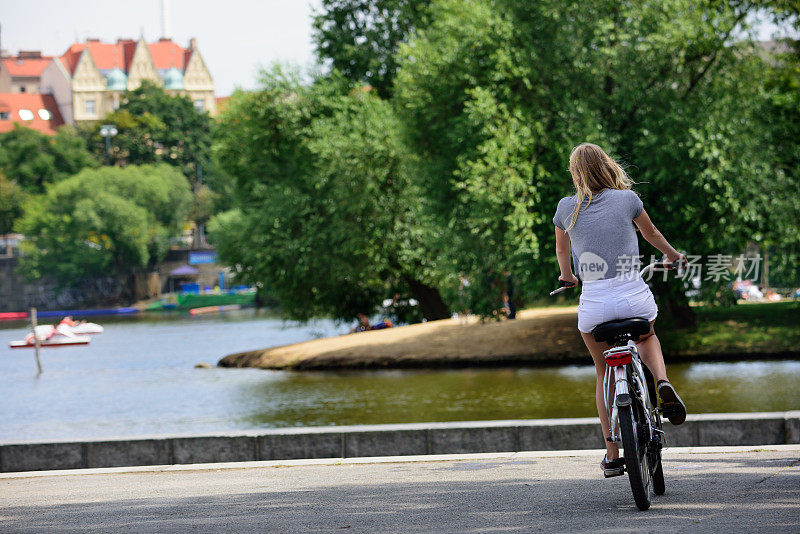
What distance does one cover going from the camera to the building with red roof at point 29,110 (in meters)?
131

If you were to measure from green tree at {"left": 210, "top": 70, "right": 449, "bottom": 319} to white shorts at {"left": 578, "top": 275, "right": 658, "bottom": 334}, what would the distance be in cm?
2544

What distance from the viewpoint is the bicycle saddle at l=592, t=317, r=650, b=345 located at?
5.71m

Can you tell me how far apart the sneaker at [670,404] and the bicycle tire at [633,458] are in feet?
1.15

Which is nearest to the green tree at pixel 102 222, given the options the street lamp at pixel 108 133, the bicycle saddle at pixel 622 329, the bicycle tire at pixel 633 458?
the street lamp at pixel 108 133

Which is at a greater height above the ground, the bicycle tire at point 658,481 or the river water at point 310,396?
the bicycle tire at point 658,481

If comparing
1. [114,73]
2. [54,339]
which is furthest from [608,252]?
[114,73]

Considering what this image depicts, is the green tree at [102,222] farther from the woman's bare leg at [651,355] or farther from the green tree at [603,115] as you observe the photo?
the woman's bare leg at [651,355]

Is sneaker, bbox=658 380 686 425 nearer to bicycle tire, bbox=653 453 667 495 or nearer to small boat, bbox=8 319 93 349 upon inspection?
bicycle tire, bbox=653 453 667 495

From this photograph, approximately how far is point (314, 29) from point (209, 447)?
3164 centimetres

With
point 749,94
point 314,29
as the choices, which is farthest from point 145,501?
point 314,29

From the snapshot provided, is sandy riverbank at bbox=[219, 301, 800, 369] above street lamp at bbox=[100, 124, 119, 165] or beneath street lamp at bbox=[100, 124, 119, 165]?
beneath

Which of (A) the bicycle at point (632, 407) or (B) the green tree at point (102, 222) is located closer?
(A) the bicycle at point (632, 407)

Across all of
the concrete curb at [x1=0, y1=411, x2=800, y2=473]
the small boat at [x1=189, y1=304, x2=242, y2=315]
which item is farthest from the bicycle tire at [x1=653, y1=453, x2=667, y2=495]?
the small boat at [x1=189, y1=304, x2=242, y2=315]

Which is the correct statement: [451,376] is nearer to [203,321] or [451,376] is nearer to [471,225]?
[471,225]
